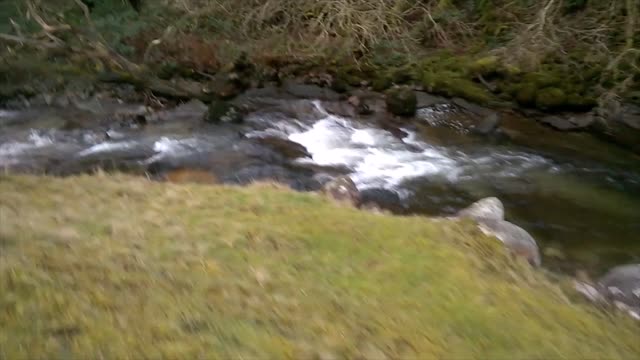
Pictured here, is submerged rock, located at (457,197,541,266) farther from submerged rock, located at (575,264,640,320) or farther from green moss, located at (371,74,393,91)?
green moss, located at (371,74,393,91)

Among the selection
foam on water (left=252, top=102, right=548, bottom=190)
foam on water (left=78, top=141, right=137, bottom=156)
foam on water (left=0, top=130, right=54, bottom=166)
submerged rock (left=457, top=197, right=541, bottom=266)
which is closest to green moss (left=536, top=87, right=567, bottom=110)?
foam on water (left=252, top=102, right=548, bottom=190)

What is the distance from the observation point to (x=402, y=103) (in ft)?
42.0

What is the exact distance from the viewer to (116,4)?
671 inches

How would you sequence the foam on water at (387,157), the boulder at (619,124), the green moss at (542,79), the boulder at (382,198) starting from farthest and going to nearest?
the green moss at (542,79)
the boulder at (619,124)
the foam on water at (387,157)
the boulder at (382,198)

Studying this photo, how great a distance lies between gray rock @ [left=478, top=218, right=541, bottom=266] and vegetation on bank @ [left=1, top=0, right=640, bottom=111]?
6289 millimetres

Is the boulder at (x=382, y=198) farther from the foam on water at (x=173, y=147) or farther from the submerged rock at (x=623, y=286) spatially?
the foam on water at (x=173, y=147)

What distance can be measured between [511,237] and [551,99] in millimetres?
7082

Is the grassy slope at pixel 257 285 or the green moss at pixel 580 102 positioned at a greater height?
the grassy slope at pixel 257 285

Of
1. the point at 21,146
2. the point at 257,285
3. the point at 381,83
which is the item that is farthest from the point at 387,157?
the point at 257,285

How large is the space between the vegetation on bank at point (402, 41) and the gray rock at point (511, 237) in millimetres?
6289

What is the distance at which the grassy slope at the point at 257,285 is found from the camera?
298 centimetres

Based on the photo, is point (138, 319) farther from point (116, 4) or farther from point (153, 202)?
point (116, 4)

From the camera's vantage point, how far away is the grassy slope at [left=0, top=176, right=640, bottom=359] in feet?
9.78

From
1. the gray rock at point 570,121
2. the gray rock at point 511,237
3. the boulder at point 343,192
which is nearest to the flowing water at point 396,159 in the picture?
the gray rock at point 570,121
